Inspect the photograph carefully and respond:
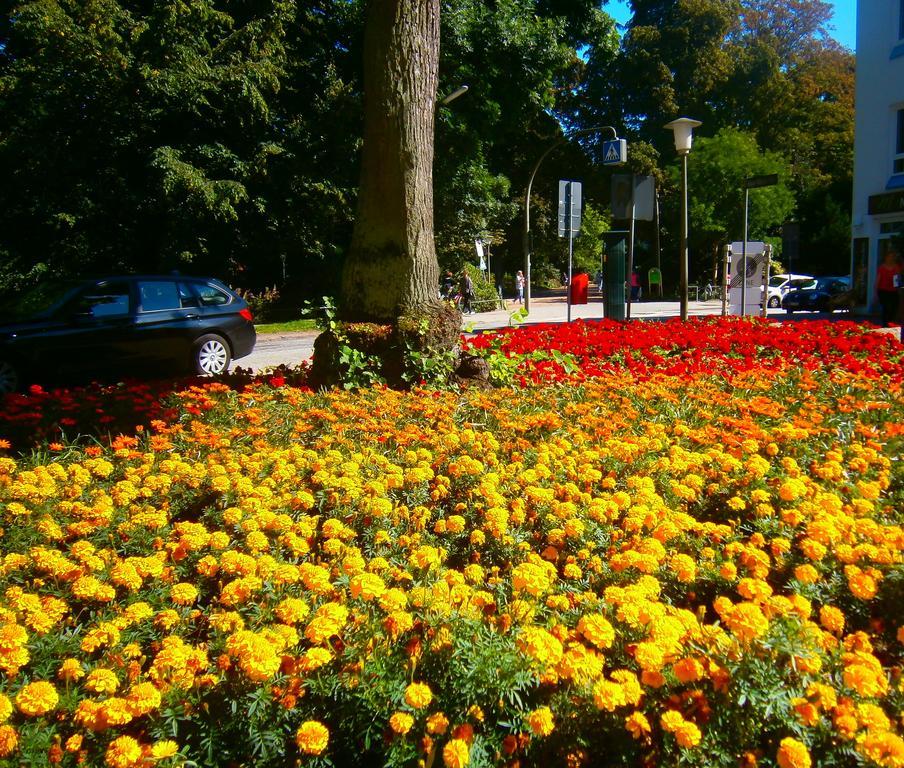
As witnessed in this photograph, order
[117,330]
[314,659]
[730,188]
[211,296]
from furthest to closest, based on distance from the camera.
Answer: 1. [730,188]
2. [211,296]
3. [117,330]
4. [314,659]

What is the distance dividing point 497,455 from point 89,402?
130 inches

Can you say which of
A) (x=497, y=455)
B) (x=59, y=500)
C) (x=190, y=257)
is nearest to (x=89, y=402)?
(x=59, y=500)

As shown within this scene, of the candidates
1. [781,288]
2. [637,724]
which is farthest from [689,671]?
[781,288]

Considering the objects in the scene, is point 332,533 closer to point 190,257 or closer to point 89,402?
point 89,402

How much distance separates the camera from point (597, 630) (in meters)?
2.03

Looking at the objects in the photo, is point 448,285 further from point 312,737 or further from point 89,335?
point 312,737

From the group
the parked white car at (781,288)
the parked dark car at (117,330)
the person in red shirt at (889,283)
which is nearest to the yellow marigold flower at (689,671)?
the parked dark car at (117,330)

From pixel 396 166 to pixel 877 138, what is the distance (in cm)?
2230

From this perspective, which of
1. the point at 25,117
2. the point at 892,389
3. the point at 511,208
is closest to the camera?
the point at 892,389

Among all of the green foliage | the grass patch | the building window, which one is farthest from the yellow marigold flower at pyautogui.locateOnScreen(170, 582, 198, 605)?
the green foliage

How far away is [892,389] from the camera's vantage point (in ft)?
17.8

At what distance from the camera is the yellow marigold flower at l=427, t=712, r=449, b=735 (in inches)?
68.9

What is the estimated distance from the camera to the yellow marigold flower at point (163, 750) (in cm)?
172

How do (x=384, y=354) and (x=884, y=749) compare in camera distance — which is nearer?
(x=884, y=749)
